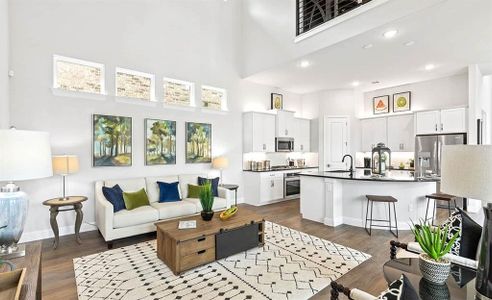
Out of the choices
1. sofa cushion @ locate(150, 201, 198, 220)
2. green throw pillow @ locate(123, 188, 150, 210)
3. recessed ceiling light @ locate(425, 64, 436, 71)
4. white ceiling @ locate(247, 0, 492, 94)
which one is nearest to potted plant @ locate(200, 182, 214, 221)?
sofa cushion @ locate(150, 201, 198, 220)

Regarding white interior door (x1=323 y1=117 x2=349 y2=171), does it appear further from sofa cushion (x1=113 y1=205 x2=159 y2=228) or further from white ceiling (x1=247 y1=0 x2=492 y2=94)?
sofa cushion (x1=113 y1=205 x2=159 y2=228)

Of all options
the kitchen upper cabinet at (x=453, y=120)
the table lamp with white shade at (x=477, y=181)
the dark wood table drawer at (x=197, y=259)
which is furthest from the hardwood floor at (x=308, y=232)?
the kitchen upper cabinet at (x=453, y=120)

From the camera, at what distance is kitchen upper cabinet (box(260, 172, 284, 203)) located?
6.37 m

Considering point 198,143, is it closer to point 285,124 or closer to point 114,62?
point 114,62

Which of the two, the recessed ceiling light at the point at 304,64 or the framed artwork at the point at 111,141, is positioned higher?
the recessed ceiling light at the point at 304,64

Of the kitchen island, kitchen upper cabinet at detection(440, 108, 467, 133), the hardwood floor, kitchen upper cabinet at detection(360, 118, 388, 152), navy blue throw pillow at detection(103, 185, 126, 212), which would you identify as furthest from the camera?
kitchen upper cabinet at detection(360, 118, 388, 152)

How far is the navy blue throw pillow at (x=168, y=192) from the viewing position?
4633mm

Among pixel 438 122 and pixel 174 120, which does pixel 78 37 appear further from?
pixel 438 122

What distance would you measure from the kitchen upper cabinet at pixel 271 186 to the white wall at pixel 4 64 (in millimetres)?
4980

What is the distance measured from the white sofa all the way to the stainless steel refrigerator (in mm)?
5056

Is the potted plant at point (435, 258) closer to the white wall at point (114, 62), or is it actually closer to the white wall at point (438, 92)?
the white wall at point (114, 62)

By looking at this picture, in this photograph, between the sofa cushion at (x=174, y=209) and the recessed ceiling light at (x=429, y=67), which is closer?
the sofa cushion at (x=174, y=209)

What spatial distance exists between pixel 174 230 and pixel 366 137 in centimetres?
675

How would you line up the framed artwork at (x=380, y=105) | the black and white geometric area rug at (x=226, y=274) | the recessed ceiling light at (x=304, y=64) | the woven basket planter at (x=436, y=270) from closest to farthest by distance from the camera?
the woven basket planter at (x=436, y=270) → the black and white geometric area rug at (x=226, y=274) → the recessed ceiling light at (x=304, y=64) → the framed artwork at (x=380, y=105)
